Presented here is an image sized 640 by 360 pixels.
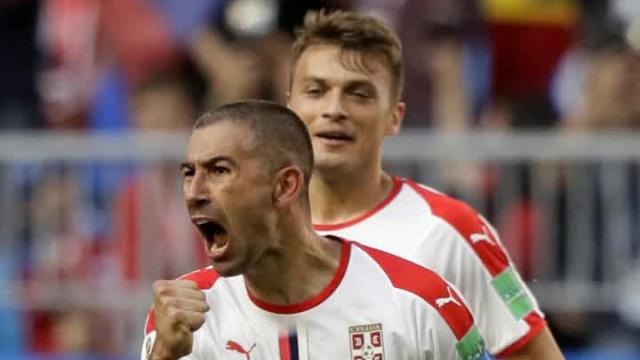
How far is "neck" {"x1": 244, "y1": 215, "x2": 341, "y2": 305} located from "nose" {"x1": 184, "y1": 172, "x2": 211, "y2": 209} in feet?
1.05

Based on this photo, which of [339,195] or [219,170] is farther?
[339,195]

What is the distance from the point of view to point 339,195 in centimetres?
707

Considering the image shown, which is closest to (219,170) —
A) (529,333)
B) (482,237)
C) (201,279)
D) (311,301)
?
(201,279)

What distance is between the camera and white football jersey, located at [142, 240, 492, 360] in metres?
5.76

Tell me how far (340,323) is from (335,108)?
134 centimetres

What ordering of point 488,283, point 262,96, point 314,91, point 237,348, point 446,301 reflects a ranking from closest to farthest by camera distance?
point 237,348 < point 446,301 < point 314,91 < point 488,283 < point 262,96

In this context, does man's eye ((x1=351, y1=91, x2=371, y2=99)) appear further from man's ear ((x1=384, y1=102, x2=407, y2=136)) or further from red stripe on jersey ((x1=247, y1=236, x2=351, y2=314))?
red stripe on jersey ((x1=247, y1=236, x2=351, y2=314))

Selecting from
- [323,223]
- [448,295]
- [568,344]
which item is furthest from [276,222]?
[568,344]

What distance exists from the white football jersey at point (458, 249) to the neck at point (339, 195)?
0.05 metres

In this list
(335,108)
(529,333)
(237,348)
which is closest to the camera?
(237,348)

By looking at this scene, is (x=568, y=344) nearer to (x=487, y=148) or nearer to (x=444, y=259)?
(x=487, y=148)

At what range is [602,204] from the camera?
37.5ft

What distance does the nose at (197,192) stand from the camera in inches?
219

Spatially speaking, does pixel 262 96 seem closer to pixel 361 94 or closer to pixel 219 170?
pixel 361 94
